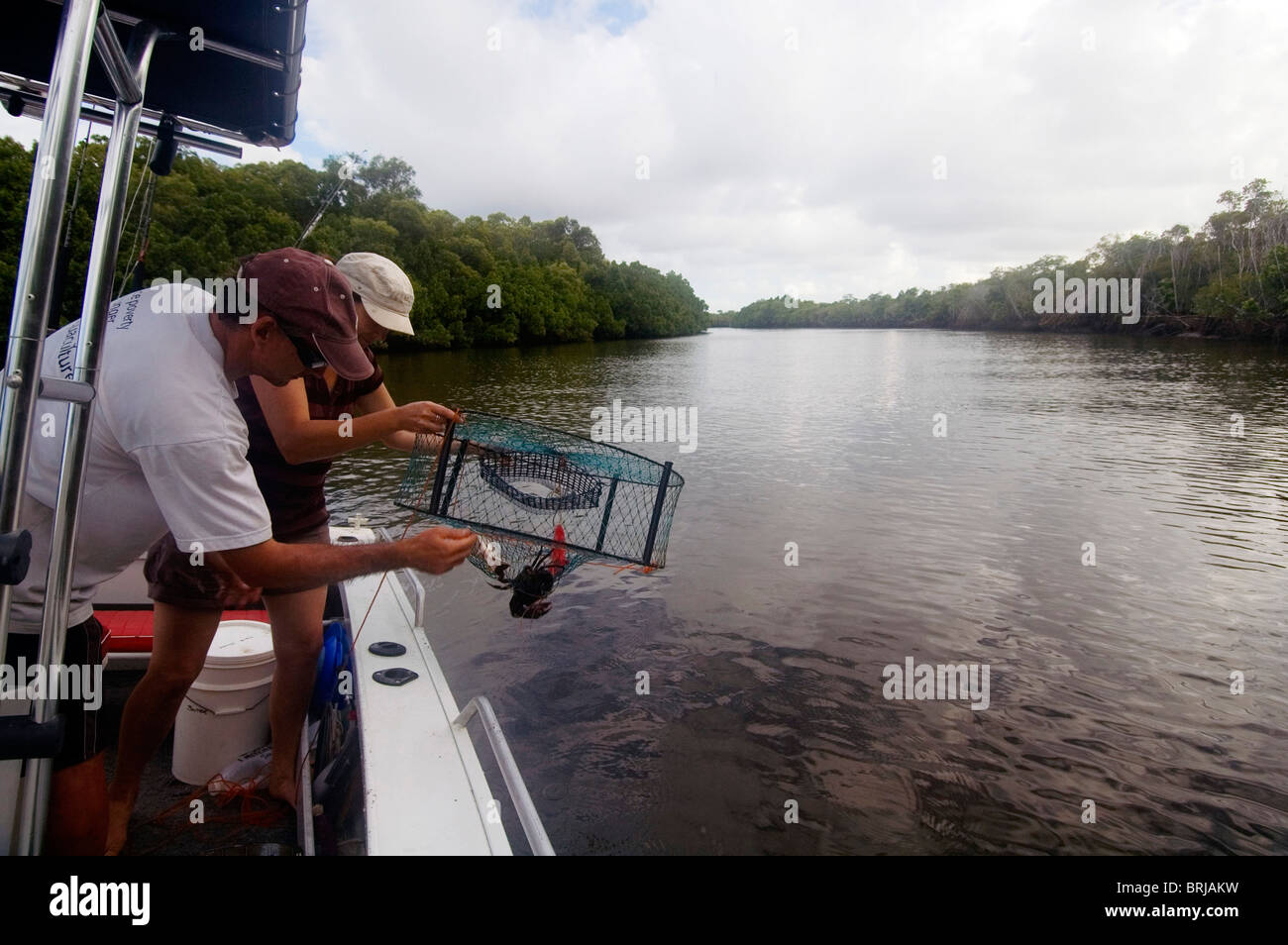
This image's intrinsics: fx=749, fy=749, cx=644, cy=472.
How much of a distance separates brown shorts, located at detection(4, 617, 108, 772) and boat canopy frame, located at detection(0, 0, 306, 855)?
147 millimetres

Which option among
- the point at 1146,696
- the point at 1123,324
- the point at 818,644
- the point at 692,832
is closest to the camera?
the point at 692,832

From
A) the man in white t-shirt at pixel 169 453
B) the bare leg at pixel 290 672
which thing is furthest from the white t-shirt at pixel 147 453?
the bare leg at pixel 290 672

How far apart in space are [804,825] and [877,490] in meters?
10.7

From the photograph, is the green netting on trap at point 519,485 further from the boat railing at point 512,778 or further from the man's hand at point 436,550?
the man's hand at point 436,550

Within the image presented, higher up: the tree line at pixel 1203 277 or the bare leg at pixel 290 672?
the tree line at pixel 1203 277

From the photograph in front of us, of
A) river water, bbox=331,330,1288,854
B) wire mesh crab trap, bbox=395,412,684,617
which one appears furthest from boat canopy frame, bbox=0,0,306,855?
river water, bbox=331,330,1288,854

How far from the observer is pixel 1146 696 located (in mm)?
7336

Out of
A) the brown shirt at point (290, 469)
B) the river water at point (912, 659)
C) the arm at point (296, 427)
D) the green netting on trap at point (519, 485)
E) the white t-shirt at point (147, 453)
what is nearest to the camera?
the white t-shirt at point (147, 453)

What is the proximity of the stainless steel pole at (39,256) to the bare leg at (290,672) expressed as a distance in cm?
170

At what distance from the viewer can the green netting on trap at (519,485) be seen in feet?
13.7

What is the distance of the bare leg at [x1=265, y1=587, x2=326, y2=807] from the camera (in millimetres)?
3426
